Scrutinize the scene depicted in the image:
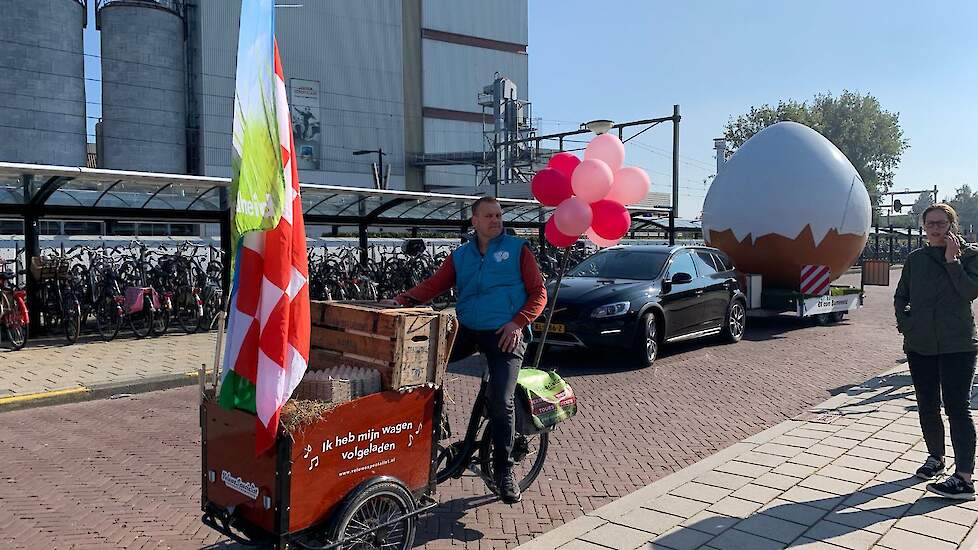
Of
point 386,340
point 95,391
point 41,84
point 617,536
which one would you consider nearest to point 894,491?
point 617,536

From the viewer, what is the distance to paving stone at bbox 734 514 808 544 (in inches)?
153

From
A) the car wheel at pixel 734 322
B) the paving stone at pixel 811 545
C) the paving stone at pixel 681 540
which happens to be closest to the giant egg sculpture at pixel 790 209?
the car wheel at pixel 734 322

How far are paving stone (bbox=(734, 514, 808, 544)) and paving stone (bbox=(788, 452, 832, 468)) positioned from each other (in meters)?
1.16

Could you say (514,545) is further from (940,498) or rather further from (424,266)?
(424,266)

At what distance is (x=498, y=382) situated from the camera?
157 inches

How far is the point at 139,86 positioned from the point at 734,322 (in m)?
39.6

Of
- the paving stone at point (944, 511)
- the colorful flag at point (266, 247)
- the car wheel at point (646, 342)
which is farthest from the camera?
the car wheel at point (646, 342)

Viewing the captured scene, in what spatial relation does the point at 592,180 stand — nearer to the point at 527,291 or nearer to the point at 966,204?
the point at 527,291

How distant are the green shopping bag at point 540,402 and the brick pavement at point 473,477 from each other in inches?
21.5

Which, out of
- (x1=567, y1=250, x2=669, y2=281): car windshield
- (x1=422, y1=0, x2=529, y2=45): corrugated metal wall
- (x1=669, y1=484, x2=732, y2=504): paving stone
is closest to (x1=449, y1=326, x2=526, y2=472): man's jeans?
(x1=669, y1=484, x2=732, y2=504): paving stone

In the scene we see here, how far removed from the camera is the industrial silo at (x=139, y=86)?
41.1 m

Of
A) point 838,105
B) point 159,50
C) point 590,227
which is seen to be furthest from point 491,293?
point 838,105

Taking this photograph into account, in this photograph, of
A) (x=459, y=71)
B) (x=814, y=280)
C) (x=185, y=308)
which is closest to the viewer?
(x=185, y=308)

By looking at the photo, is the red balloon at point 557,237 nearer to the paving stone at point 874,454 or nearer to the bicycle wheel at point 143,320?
the paving stone at point 874,454
